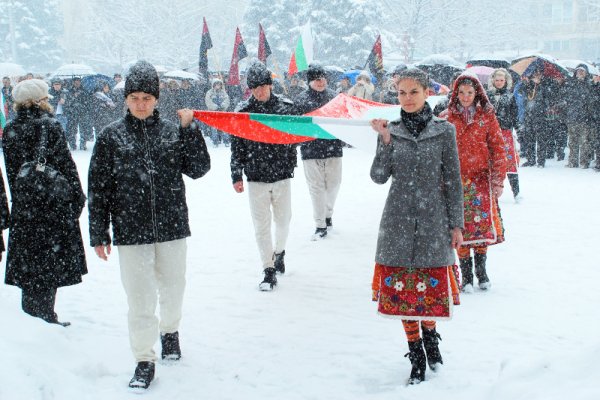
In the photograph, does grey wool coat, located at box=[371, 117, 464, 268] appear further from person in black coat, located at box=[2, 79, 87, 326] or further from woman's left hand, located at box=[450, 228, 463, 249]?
person in black coat, located at box=[2, 79, 87, 326]

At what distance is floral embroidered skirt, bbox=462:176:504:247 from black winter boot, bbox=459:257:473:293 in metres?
0.33

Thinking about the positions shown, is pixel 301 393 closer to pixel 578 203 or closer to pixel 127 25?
pixel 578 203

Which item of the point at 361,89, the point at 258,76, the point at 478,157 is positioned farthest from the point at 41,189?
the point at 361,89

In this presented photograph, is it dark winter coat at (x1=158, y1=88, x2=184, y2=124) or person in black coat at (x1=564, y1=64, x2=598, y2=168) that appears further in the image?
dark winter coat at (x1=158, y1=88, x2=184, y2=124)

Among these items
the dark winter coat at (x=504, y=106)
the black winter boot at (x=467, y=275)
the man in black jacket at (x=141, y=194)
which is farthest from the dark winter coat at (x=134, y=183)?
the dark winter coat at (x=504, y=106)

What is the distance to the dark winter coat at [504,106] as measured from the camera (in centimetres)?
930

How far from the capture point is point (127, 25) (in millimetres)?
64750

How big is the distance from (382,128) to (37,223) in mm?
2737

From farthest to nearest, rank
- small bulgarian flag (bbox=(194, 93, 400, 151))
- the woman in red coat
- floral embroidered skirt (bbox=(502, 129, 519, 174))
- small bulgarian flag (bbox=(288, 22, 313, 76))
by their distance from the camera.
A: small bulgarian flag (bbox=(288, 22, 313, 76)) → floral embroidered skirt (bbox=(502, 129, 519, 174)) → the woman in red coat → small bulgarian flag (bbox=(194, 93, 400, 151))

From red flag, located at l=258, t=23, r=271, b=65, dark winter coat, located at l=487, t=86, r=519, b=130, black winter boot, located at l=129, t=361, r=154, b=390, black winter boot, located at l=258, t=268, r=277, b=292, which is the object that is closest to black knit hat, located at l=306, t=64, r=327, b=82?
dark winter coat, located at l=487, t=86, r=519, b=130

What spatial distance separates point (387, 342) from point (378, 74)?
1626cm

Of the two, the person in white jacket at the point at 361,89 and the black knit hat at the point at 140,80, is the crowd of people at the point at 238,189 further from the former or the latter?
the person in white jacket at the point at 361,89

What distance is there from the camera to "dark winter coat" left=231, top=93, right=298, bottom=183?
6672 millimetres

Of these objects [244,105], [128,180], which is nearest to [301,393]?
[128,180]
